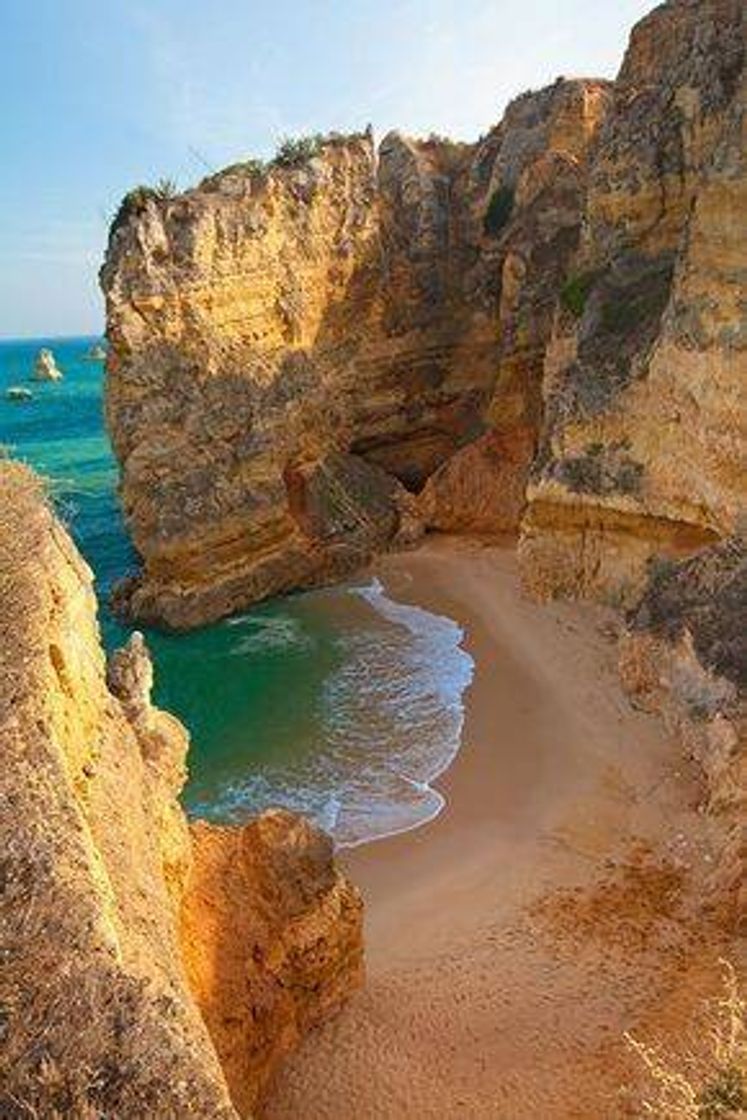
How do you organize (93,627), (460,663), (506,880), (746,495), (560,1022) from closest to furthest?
1. (93,627)
2. (560,1022)
3. (506,880)
4. (746,495)
5. (460,663)

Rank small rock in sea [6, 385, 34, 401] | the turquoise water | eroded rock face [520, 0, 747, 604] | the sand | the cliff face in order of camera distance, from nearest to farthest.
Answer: the sand < the turquoise water < eroded rock face [520, 0, 747, 604] < the cliff face < small rock in sea [6, 385, 34, 401]

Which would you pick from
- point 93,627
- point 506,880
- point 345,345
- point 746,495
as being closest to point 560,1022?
point 506,880

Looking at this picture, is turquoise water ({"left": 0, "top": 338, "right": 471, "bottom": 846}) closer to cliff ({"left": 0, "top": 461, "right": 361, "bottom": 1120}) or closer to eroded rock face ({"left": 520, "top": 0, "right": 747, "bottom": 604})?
cliff ({"left": 0, "top": 461, "right": 361, "bottom": 1120})

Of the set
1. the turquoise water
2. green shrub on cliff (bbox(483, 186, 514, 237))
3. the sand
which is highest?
green shrub on cliff (bbox(483, 186, 514, 237))

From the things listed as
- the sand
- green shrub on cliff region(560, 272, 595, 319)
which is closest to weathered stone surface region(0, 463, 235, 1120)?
the sand

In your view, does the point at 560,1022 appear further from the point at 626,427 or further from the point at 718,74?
the point at 718,74

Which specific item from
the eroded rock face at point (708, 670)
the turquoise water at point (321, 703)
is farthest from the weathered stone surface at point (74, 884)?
the eroded rock face at point (708, 670)
